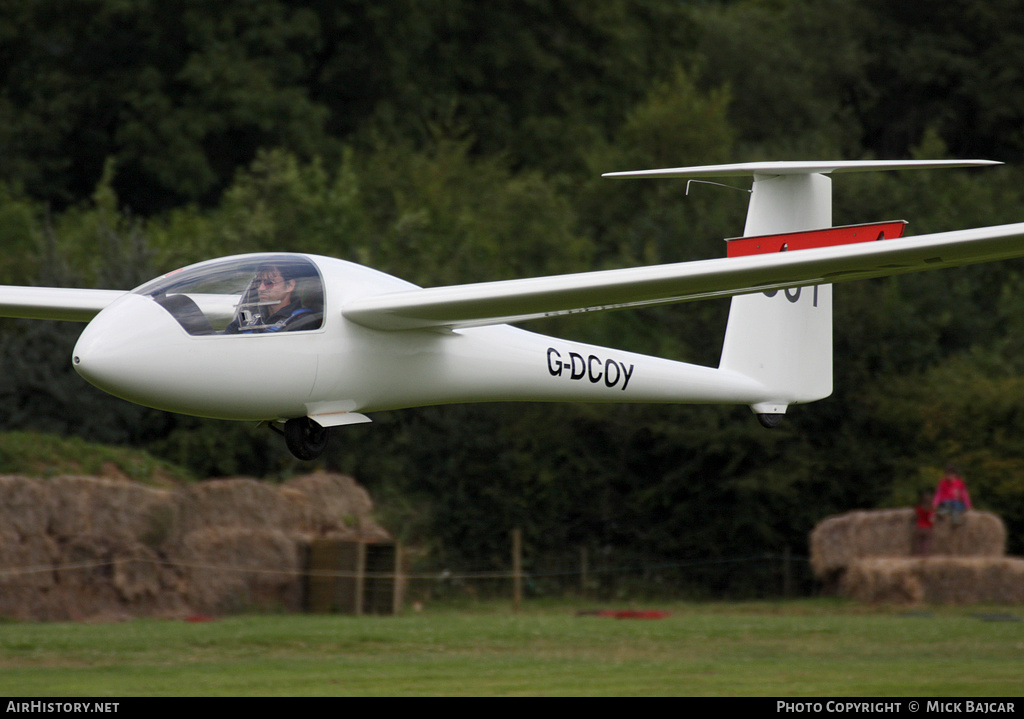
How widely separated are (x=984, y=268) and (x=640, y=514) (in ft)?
38.4

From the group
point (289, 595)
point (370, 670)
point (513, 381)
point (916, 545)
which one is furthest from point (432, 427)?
point (513, 381)

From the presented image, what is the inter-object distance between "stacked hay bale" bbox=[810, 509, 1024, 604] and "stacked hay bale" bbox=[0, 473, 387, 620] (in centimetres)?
1011

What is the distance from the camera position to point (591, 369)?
1168cm

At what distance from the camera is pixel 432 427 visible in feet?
101

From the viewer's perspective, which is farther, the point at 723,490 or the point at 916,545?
the point at 723,490

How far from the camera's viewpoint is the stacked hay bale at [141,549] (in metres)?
21.1

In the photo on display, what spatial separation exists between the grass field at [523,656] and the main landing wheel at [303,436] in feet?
19.0

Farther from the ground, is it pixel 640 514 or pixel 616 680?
pixel 640 514

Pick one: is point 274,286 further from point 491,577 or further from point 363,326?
point 491,577

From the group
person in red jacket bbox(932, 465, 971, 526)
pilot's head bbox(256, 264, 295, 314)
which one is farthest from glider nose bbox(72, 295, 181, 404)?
person in red jacket bbox(932, 465, 971, 526)

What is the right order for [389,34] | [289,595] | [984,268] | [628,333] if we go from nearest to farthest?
[289,595], [628,333], [984,268], [389,34]

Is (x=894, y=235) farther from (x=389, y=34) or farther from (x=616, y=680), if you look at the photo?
(x=389, y=34)

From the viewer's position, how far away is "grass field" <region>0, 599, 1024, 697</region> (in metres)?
15.8

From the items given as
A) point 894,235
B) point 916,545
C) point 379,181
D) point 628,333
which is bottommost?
point 916,545
